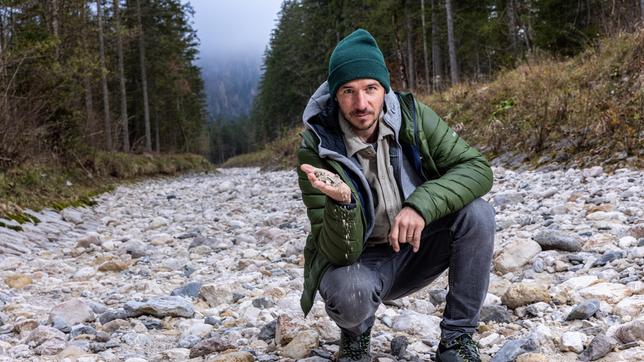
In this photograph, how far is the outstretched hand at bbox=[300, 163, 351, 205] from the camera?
6.82 ft

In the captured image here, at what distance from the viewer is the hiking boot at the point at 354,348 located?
251 cm

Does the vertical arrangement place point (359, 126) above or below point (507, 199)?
above

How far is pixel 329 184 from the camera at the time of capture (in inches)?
82.6

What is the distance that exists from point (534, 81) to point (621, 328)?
885cm

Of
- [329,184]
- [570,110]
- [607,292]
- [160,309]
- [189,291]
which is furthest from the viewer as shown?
[570,110]

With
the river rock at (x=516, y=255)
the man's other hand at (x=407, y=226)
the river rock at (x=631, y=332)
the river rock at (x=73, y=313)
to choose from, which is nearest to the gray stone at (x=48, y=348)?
the river rock at (x=73, y=313)

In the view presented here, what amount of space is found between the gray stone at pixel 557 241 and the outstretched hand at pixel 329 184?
2420mm

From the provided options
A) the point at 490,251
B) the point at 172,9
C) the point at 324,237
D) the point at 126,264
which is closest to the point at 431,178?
the point at 490,251

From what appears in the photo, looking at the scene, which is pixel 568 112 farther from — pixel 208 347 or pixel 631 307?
pixel 208 347

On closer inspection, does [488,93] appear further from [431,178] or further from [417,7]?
[417,7]

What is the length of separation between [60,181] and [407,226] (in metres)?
10.6

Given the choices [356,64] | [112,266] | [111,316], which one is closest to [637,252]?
[356,64]

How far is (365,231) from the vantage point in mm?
2342

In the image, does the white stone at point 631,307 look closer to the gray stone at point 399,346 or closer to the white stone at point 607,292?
the white stone at point 607,292
